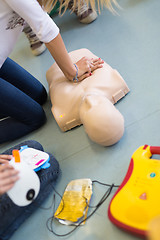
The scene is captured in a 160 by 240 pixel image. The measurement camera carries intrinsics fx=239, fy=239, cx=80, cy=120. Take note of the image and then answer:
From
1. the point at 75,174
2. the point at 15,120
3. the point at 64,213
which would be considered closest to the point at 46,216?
the point at 64,213

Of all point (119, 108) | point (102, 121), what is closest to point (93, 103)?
point (102, 121)

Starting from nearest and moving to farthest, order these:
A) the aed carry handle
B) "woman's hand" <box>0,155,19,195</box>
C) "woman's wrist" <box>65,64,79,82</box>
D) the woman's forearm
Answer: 1. "woman's hand" <box>0,155,19,195</box>
2. the aed carry handle
3. the woman's forearm
4. "woman's wrist" <box>65,64,79,82</box>

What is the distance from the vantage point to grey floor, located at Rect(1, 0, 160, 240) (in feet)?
2.73

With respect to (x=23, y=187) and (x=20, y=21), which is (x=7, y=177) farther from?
(x=20, y=21)

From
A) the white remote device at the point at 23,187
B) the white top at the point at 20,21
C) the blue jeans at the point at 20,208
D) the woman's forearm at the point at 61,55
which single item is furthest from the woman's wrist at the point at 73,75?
the white remote device at the point at 23,187

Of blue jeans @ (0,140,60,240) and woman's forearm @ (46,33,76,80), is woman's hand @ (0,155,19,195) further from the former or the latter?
woman's forearm @ (46,33,76,80)

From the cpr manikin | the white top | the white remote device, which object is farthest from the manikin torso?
the white remote device

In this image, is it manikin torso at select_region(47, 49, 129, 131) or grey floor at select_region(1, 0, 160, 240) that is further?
manikin torso at select_region(47, 49, 129, 131)

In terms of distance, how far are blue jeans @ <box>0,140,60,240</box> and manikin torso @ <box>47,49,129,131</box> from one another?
0.70 ft

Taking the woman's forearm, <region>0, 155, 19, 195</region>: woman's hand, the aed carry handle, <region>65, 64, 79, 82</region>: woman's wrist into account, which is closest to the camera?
<region>0, 155, 19, 195</region>: woman's hand

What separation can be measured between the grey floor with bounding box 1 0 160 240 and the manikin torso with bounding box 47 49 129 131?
0.17 feet

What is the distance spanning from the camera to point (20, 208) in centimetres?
82

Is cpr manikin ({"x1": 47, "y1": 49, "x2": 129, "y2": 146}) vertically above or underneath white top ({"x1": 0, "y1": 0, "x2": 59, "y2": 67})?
underneath

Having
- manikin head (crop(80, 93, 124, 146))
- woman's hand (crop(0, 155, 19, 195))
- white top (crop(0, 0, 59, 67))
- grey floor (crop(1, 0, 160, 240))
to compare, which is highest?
white top (crop(0, 0, 59, 67))
